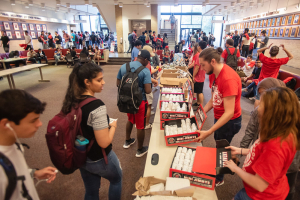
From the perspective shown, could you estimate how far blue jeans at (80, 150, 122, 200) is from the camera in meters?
1.26

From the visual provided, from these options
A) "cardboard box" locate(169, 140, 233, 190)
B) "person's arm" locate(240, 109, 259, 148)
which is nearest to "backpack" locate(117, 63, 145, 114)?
"cardboard box" locate(169, 140, 233, 190)

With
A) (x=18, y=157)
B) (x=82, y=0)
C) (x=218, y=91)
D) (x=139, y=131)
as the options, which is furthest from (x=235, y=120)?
(x=82, y=0)

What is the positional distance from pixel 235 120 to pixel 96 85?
1.41 m

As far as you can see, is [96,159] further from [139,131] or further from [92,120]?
[139,131]

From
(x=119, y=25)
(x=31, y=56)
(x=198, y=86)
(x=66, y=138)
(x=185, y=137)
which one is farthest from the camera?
(x=119, y=25)

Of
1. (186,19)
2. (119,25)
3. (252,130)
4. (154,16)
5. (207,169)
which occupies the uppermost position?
(186,19)

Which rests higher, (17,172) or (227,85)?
(227,85)

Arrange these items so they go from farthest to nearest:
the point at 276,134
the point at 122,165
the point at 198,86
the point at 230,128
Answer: the point at 198,86 → the point at 122,165 → the point at 230,128 → the point at 276,134

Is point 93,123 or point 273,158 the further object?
point 93,123

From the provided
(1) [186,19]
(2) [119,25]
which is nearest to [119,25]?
(2) [119,25]

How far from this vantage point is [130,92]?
2.11 m

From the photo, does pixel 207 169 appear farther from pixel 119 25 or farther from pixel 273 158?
pixel 119 25

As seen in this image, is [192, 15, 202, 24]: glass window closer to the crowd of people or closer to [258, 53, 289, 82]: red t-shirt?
[258, 53, 289, 82]: red t-shirt

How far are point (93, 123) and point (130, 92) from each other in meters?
1.04
